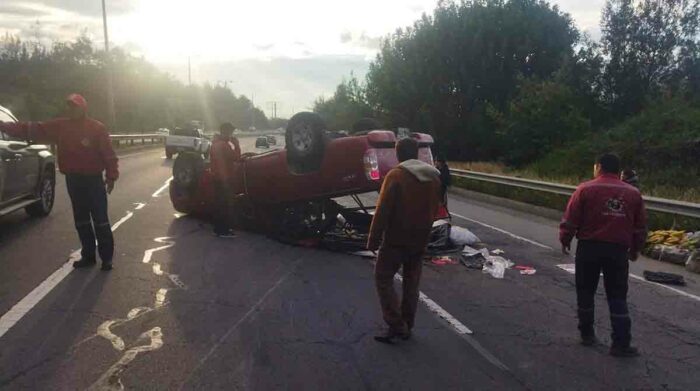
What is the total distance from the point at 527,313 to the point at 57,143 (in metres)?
5.31

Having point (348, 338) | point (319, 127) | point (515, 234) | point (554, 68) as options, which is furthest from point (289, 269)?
point (554, 68)

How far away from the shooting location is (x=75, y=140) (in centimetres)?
770

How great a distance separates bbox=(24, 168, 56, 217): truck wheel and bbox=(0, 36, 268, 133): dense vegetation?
37.3m

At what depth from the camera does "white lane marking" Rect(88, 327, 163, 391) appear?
450cm

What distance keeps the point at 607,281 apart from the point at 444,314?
60.5 inches

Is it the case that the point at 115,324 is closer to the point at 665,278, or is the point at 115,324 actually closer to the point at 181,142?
the point at 665,278

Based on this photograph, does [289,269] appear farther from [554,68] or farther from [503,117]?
[554,68]

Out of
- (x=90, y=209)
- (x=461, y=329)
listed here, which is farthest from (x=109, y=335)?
(x=461, y=329)

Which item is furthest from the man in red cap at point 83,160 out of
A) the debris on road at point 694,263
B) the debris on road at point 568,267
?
the debris on road at point 694,263

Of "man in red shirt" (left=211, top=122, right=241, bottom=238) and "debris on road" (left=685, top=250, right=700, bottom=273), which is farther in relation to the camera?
"man in red shirt" (left=211, top=122, right=241, bottom=238)

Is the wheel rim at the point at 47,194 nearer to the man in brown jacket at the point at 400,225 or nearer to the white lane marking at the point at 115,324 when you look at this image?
the white lane marking at the point at 115,324

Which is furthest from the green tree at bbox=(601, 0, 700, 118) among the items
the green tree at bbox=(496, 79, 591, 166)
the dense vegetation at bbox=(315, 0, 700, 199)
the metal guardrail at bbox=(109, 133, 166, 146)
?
the metal guardrail at bbox=(109, 133, 166, 146)

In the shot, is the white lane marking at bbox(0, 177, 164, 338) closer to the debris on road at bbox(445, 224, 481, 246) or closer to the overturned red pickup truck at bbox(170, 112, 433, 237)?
the overturned red pickup truck at bbox(170, 112, 433, 237)

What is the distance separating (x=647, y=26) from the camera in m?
37.2
